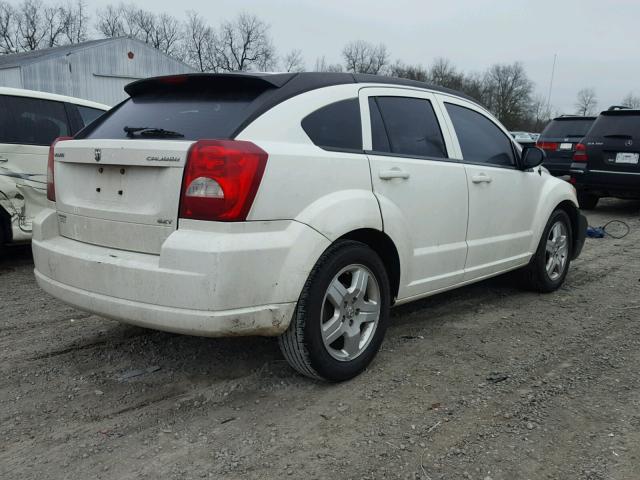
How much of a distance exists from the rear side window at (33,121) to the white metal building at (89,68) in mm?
21282

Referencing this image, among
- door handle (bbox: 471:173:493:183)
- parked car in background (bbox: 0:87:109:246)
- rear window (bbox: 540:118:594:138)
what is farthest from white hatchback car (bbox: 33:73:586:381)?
rear window (bbox: 540:118:594:138)

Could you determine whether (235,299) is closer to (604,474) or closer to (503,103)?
(604,474)

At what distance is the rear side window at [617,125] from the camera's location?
9789 millimetres

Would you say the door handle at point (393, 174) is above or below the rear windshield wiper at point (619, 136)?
below

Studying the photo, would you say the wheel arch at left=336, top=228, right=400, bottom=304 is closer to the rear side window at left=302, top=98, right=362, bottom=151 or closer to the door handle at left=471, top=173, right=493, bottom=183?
the rear side window at left=302, top=98, right=362, bottom=151

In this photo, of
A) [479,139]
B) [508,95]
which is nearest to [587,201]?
[479,139]

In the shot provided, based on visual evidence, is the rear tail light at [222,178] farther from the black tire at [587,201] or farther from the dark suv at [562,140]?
the dark suv at [562,140]

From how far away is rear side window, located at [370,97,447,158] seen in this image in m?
3.41

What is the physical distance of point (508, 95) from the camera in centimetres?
6988

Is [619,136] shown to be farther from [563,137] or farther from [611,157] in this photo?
[563,137]

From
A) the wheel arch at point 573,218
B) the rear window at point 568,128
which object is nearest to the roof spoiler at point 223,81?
the wheel arch at point 573,218

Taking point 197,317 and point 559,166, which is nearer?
point 197,317

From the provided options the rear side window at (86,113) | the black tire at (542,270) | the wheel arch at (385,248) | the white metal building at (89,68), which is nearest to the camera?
the wheel arch at (385,248)

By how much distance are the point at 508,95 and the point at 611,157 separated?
213 feet
